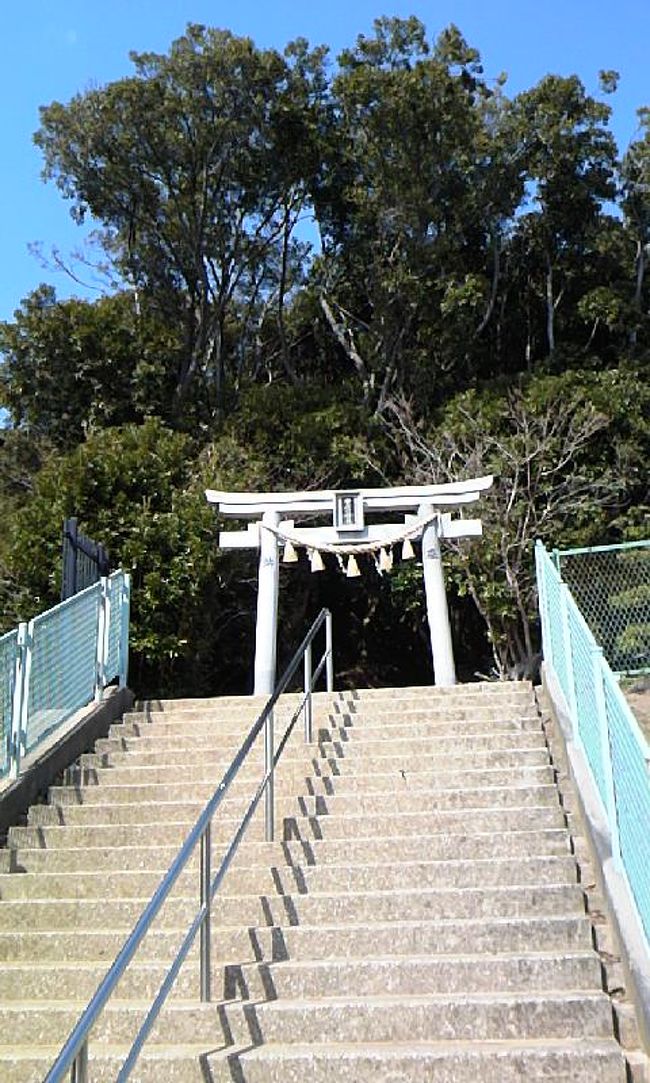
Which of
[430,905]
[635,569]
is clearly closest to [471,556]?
[635,569]

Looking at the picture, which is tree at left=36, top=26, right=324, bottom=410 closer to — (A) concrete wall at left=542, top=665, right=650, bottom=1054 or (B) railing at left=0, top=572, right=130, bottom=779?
(B) railing at left=0, top=572, right=130, bottom=779

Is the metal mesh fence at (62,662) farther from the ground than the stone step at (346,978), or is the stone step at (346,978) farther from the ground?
the metal mesh fence at (62,662)

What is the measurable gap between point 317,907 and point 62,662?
3230 mm

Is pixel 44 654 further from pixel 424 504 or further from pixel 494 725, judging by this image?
pixel 424 504

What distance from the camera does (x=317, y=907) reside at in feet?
14.6

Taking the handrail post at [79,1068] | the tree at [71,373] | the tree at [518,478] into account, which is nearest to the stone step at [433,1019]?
the handrail post at [79,1068]

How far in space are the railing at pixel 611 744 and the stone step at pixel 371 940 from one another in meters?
0.46

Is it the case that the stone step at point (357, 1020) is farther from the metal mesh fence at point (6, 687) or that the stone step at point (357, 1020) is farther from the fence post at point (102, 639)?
the fence post at point (102, 639)

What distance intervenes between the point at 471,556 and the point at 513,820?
793cm

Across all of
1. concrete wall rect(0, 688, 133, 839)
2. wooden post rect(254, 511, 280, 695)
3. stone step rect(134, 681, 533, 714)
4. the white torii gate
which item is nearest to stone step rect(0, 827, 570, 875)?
concrete wall rect(0, 688, 133, 839)

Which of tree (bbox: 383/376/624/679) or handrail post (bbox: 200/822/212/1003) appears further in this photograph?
tree (bbox: 383/376/624/679)

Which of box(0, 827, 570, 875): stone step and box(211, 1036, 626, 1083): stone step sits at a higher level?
box(0, 827, 570, 875): stone step

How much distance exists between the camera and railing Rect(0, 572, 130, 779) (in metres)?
Result: 5.99

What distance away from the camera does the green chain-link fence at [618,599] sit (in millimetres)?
7633
